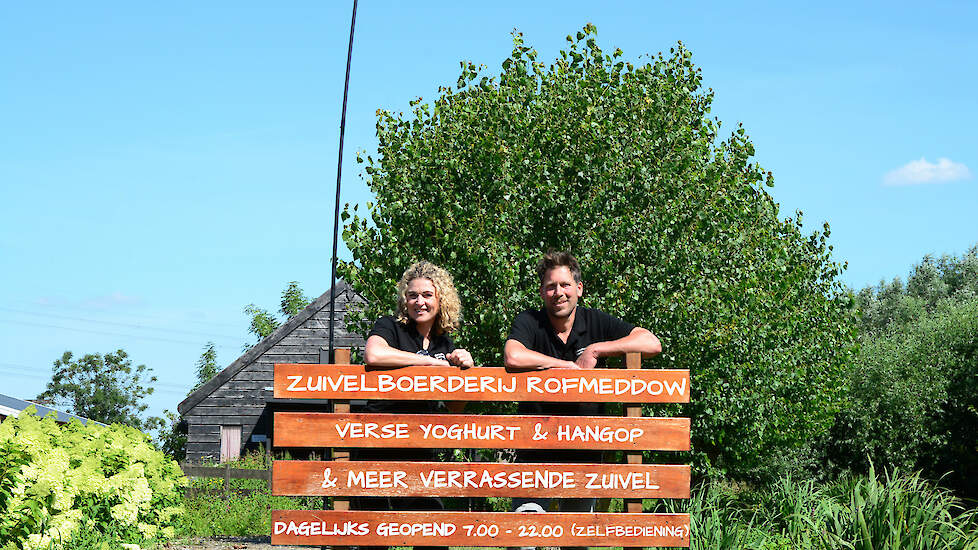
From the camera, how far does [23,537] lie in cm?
951

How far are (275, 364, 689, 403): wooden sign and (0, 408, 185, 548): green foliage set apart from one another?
3.67 meters

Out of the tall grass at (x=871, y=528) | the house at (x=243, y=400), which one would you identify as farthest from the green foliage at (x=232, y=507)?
the house at (x=243, y=400)

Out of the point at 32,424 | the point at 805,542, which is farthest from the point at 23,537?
the point at 805,542

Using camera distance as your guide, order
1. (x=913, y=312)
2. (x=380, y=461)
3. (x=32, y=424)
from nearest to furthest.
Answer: (x=380, y=461) → (x=32, y=424) → (x=913, y=312)

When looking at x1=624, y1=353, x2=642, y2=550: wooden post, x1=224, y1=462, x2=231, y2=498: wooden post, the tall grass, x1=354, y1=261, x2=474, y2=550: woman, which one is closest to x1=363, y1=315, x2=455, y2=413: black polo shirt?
x1=354, y1=261, x2=474, y2=550: woman

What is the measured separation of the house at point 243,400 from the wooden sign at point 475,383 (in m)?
26.5

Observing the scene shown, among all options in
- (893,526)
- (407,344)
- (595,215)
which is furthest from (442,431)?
(595,215)

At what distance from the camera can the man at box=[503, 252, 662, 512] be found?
6965 millimetres

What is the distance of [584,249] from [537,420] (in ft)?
27.4

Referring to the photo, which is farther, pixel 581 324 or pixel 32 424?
pixel 32 424

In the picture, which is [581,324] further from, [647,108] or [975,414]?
[975,414]

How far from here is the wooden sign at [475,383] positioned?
6.92 m

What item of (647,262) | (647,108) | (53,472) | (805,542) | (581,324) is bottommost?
(805,542)

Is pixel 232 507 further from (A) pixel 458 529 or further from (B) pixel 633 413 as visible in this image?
(B) pixel 633 413
